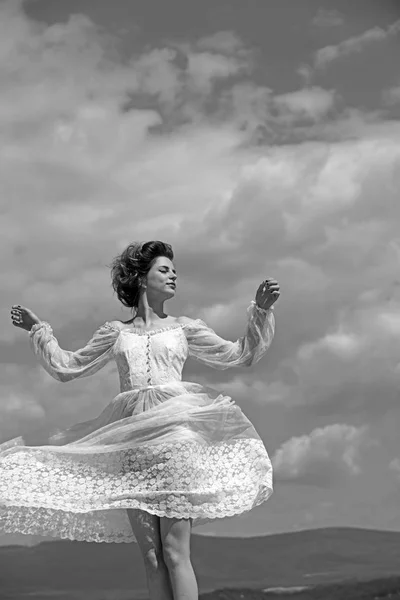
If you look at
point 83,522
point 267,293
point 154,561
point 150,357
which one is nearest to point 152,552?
point 154,561

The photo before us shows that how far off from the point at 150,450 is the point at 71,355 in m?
0.58

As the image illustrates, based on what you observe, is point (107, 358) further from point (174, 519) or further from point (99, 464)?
point (174, 519)

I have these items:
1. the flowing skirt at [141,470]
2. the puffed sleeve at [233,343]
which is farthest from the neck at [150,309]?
the flowing skirt at [141,470]

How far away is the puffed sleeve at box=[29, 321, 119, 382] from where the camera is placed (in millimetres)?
3373

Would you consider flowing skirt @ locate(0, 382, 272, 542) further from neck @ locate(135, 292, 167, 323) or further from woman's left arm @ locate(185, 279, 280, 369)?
neck @ locate(135, 292, 167, 323)

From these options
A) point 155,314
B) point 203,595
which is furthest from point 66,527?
point 203,595

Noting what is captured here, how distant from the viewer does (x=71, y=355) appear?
342cm

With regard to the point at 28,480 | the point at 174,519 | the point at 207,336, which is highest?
the point at 207,336

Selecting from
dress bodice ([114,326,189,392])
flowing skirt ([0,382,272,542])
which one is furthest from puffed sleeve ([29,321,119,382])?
flowing skirt ([0,382,272,542])

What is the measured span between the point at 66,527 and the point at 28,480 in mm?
219

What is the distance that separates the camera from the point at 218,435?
3.13 meters

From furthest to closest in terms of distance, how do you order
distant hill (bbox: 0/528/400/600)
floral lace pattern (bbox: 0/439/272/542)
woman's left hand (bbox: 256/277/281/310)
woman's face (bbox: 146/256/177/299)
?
distant hill (bbox: 0/528/400/600) → woman's face (bbox: 146/256/177/299) → woman's left hand (bbox: 256/277/281/310) → floral lace pattern (bbox: 0/439/272/542)

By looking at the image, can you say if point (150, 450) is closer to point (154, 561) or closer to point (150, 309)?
point (154, 561)

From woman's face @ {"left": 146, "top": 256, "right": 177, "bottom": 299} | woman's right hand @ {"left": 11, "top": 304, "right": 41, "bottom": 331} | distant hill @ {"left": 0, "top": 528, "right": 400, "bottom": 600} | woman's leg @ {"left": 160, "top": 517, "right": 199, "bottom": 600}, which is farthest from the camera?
distant hill @ {"left": 0, "top": 528, "right": 400, "bottom": 600}
